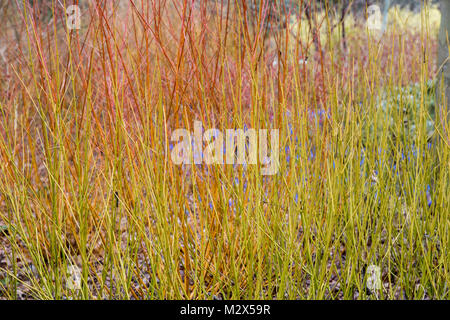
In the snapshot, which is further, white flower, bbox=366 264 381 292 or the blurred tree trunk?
the blurred tree trunk

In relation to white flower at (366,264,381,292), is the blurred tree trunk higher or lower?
higher

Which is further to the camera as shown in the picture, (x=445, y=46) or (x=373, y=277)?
(x=445, y=46)

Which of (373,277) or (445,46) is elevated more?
(445,46)

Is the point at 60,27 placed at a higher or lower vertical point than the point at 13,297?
higher

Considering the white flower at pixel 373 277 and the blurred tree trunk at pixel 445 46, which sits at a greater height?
the blurred tree trunk at pixel 445 46

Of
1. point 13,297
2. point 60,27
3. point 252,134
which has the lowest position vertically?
point 13,297

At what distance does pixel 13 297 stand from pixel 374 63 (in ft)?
5.49

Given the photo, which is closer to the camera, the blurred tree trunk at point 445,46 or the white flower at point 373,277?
the white flower at point 373,277

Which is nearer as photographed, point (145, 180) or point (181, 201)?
point (145, 180)
